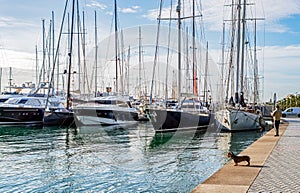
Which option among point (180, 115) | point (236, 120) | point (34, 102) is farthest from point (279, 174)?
point (34, 102)

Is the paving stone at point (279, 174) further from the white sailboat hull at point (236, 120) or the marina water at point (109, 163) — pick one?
the white sailboat hull at point (236, 120)

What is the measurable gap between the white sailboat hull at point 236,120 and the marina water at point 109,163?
5379mm

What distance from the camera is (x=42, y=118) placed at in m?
42.7

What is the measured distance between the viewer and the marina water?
1295 centimetres

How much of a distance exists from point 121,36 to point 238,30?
15.7 meters

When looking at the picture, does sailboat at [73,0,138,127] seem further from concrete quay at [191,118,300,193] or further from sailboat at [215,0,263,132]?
concrete quay at [191,118,300,193]

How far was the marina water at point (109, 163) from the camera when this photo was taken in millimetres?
12945

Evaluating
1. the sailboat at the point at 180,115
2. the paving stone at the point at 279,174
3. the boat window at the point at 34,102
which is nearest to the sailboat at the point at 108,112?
the boat window at the point at 34,102

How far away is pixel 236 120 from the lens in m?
33.5

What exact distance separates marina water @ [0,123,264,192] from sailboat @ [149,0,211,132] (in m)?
4.10

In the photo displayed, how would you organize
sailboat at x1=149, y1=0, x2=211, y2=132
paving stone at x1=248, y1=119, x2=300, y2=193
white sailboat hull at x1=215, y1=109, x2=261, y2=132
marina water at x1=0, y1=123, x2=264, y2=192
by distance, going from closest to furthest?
paving stone at x1=248, y1=119, x2=300, y2=193 → marina water at x1=0, y1=123, x2=264, y2=192 → sailboat at x1=149, y1=0, x2=211, y2=132 → white sailboat hull at x1=215, y1=109, x2=261, y2=132

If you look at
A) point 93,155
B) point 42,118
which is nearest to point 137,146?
point 93,155

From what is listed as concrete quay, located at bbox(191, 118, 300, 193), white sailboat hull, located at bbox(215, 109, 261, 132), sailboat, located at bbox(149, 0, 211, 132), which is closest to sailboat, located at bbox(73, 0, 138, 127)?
sailboat, located at bbox(149, 0, 211, 132)

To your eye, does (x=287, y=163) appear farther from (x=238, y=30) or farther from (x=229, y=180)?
(x=238, y=30)
